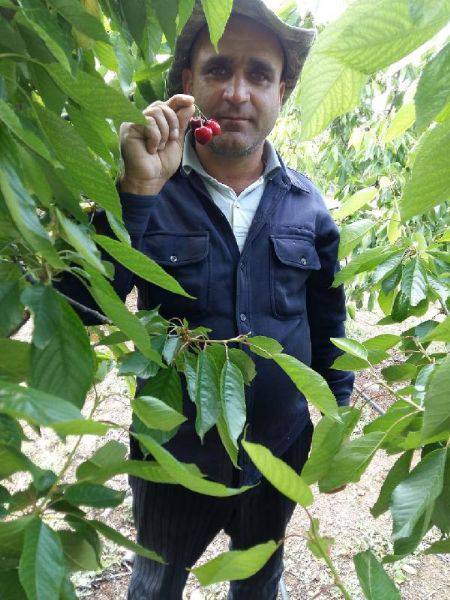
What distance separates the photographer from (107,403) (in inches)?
121

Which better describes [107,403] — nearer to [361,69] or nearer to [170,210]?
[170,210]

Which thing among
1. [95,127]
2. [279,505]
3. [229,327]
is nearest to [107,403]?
[279,505]

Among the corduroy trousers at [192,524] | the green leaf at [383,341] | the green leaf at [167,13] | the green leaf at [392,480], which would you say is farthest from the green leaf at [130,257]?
the corduroy trousers at [192,524]

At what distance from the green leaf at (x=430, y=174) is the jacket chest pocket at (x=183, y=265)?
2.86 feet

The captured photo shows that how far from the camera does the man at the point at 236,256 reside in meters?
1.20

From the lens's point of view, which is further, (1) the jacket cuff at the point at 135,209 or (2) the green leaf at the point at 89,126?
(1) the jacket cuff at the point at 135,209

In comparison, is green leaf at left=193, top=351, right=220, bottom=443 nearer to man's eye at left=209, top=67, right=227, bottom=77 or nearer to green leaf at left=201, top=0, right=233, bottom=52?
green leaf at left=201, top=0, right=233, bottom=52

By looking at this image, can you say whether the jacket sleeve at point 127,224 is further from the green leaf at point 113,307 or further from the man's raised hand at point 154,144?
the green leaf at point 113,307

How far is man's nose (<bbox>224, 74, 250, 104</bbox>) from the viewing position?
3.89 feet

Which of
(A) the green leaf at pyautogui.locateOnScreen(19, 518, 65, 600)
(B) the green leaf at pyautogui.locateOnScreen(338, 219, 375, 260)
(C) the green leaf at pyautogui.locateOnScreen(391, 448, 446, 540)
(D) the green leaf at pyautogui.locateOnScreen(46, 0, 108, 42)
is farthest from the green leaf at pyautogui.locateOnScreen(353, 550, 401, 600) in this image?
(B) the green leaf at pyautogui.locateOnScreen(338, 219, 375, 260)

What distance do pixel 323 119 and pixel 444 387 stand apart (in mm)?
206

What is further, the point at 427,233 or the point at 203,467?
the point at 427,233

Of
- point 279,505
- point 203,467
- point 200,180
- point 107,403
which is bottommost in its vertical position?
point 107,403

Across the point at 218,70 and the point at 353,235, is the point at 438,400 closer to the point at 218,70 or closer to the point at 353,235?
the point at 353,235
